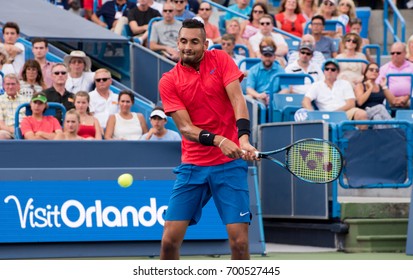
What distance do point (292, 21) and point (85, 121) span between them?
6093 millimetres

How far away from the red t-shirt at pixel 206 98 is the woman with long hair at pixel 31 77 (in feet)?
17.5

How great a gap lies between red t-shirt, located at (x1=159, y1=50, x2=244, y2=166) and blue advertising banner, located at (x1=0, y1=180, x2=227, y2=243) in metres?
3.49

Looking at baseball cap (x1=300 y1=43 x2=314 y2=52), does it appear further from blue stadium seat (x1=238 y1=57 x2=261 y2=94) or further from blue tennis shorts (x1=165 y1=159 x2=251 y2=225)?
blue tennis shorts (x1=165 y1=159 x2=251 y2=225)

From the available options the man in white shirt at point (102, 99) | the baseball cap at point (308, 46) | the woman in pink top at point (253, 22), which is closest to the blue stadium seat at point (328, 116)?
the baseball cap at point (308, 46)

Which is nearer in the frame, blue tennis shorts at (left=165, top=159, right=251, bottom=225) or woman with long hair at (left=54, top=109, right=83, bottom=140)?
blue tennis shorts at (left=165, top=159, right=251, bottom=225)

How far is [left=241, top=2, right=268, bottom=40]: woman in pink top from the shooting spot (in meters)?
16.1

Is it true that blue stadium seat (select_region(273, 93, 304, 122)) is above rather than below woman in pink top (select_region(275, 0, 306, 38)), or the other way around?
below

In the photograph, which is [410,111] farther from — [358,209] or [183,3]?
[183,3]

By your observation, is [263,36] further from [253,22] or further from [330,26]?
[330,26]

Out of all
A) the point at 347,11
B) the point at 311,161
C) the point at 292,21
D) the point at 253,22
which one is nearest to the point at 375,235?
the point at 311,161

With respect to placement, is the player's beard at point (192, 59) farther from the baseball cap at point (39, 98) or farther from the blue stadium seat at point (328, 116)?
the blue stadium seat at point (328, 116)

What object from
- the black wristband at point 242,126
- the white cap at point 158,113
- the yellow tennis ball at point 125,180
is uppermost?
the black wristband at point 242,126

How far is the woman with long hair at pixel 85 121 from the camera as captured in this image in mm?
12148

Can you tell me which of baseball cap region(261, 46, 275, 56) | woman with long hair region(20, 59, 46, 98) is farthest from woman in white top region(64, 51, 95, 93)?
baseball cap region(261, 46, 275, 56)
